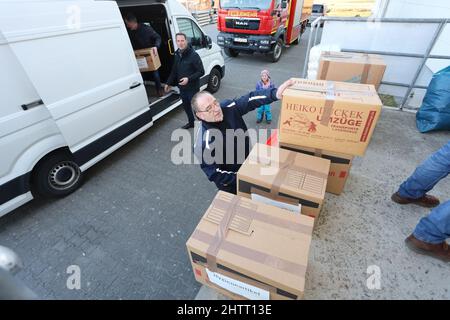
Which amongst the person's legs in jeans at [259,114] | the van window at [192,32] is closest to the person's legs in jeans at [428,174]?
the person's legs in jeans at [259,114]

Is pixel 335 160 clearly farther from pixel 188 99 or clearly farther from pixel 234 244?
pixel 188 99

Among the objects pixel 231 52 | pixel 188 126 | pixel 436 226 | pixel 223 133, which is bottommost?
pixel 188 126

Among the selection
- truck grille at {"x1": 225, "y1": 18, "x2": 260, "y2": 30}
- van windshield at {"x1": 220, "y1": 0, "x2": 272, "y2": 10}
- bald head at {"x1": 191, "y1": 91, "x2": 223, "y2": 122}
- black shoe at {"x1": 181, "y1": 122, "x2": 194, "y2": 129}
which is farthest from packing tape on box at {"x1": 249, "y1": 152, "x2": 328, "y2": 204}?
van windshield at {"x1": 220, "y1": 0, "x2": 272, "y2": 10}

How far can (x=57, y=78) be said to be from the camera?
2326mm

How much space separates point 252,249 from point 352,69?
Answer: 114 inches

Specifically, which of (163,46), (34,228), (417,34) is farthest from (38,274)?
(417,34)

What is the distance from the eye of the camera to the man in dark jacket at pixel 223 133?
1.90 metres

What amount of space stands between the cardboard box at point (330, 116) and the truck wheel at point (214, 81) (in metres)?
3.58

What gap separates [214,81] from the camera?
5.37 meters

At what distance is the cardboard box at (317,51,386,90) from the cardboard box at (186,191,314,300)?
2489mm

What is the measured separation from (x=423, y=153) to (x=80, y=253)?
14.1 ft

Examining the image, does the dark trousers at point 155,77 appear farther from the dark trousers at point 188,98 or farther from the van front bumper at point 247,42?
the van front bumper at point 247,42

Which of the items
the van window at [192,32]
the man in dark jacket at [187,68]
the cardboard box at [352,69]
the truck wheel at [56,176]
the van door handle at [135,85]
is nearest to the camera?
the truck wheel at [56,176]

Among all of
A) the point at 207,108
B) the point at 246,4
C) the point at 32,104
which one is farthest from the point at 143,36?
the point at 246,4
